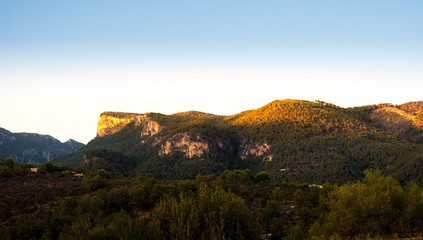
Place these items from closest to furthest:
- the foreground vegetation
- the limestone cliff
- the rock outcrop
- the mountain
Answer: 1. the foreground vegetation
2. the mountain
3. the limestone cliff
4. the rock outcrop

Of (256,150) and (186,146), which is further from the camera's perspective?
(186,146)

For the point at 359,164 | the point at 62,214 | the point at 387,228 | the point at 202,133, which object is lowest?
the point at 359,164

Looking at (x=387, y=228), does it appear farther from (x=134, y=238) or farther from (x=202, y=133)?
(x=202, y=133)

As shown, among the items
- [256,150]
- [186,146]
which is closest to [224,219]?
[256,150]

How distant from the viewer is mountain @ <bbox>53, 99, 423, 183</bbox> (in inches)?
4759

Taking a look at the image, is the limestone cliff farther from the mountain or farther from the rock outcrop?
the rock outcrop

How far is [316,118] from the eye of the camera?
554 ft

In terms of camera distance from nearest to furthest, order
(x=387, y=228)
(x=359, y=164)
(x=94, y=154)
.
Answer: (x=387, y=228) < (x=359, y=164) < (x=94, y=154)

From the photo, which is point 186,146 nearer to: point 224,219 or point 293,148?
point 293,148

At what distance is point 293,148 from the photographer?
15350 centimetres

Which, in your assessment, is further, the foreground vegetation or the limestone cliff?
the limestone cliff

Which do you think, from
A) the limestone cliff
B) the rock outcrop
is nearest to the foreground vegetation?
the limestone cliff

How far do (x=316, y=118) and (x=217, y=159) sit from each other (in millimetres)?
76399

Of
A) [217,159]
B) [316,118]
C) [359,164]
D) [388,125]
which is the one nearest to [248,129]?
[217,159]
